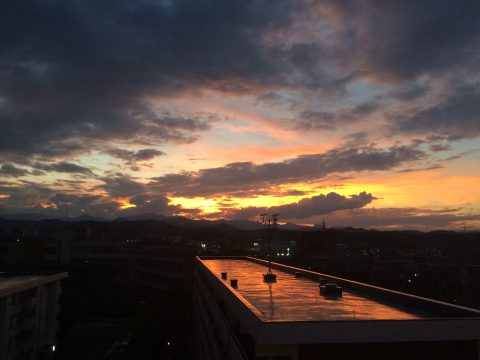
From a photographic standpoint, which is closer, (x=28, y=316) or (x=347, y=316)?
(x=347, y=316)

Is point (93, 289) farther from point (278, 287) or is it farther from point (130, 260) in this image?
point (278, 287)

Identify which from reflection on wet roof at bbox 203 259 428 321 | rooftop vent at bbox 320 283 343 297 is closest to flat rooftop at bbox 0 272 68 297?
reflection on wet roof at bbox 203 259 428 321

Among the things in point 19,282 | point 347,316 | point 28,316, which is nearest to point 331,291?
point 347,316

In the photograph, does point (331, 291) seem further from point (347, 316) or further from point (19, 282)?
point (19, 282)

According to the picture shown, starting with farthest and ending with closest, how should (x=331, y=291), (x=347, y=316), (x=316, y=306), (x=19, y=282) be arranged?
(x=19, y=282), (x=331, y=291), (x=316, y=306), (x=347, y=316)

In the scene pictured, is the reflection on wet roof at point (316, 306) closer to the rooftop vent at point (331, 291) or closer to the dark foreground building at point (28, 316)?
the rooftop vent at point (331, 291)

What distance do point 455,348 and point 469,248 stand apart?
102886 millimetres

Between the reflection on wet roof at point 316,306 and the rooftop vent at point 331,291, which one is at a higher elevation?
the rooftop vent at point 331,291

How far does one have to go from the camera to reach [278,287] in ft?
91.7

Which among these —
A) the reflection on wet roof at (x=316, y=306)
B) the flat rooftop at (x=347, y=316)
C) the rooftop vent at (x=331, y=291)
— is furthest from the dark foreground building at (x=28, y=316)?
the rooftop vent at (x=331, y=291)

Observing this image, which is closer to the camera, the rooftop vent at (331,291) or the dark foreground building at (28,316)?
the rooftop vent at (331,291)

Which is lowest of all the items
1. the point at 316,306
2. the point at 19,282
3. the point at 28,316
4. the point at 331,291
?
the point at 28,316

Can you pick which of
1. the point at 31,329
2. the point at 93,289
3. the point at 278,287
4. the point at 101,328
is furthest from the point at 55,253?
the point at 278,287

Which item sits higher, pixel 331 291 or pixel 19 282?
pixel 331 291
